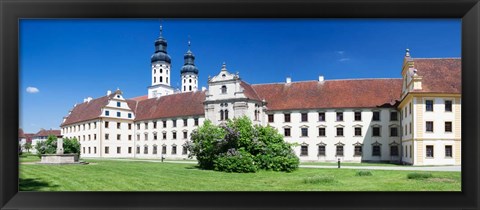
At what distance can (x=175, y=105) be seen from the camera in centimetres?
1689

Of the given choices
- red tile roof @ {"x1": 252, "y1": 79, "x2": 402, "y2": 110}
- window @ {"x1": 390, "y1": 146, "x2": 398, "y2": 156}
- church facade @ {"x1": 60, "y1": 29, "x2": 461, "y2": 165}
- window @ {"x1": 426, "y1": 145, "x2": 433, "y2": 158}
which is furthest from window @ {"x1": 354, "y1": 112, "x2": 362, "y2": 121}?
window @ {"x1": 426, "y1": 145, "x2": 433, "y2": 158}

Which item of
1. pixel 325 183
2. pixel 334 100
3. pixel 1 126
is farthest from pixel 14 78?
pixel 334 100

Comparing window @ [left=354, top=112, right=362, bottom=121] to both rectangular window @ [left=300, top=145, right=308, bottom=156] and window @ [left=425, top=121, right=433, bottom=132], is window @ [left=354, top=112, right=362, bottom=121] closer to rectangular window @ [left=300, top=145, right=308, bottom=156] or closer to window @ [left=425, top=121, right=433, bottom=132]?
rectangular window @ [left=300, top=145, right=308, bottom=156]

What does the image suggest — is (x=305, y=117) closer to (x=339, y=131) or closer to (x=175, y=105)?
(x=339, y=131)

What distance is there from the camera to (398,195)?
3.73 metres

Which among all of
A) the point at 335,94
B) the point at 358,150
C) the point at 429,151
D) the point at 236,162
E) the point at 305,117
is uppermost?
the point at 335,94

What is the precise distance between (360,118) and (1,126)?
1214cm

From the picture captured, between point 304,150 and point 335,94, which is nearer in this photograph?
point 335,94

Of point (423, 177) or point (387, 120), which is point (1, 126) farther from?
point (387, 120)

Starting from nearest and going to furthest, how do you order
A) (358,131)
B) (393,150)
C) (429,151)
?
(429,151) < (393,150) < (358,131)

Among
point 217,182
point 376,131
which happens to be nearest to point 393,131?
point 376,131

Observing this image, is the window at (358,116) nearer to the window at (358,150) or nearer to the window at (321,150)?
the window at (358,150)
